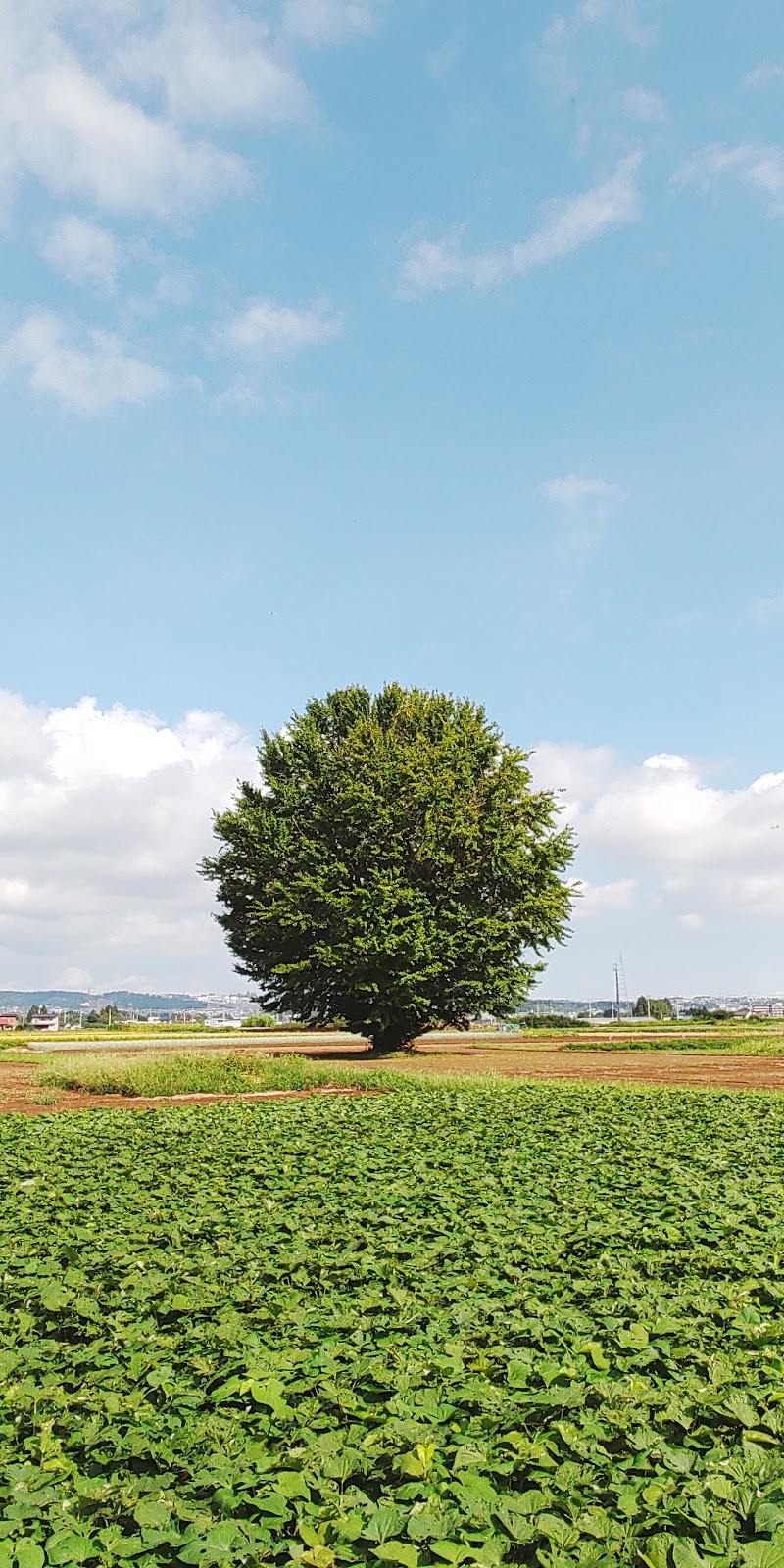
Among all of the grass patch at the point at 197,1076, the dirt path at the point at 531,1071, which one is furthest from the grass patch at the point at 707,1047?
→ the grass patch at the point at 197,1076

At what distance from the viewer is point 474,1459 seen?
3.68 m

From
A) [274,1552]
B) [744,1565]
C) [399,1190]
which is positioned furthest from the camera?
[399,1190]

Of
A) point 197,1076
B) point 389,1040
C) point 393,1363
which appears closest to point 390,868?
point 389,1040

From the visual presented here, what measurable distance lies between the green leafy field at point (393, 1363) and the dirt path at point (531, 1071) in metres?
8.16

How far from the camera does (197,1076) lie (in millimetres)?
19391

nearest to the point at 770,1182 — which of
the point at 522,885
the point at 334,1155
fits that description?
the point at 334,1155

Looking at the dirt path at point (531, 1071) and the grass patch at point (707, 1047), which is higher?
the dirt path at point (531, 1071)

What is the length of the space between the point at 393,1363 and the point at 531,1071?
803 inches

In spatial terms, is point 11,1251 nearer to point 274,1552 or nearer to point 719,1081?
point 274,1552

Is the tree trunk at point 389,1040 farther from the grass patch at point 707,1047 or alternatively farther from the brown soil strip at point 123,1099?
the brown soil strip at point 123,1099

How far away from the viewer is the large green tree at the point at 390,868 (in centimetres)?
3125

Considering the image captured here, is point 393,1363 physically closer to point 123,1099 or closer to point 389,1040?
point 123,1099

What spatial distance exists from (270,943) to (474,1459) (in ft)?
102

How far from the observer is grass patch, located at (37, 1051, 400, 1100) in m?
18.7
